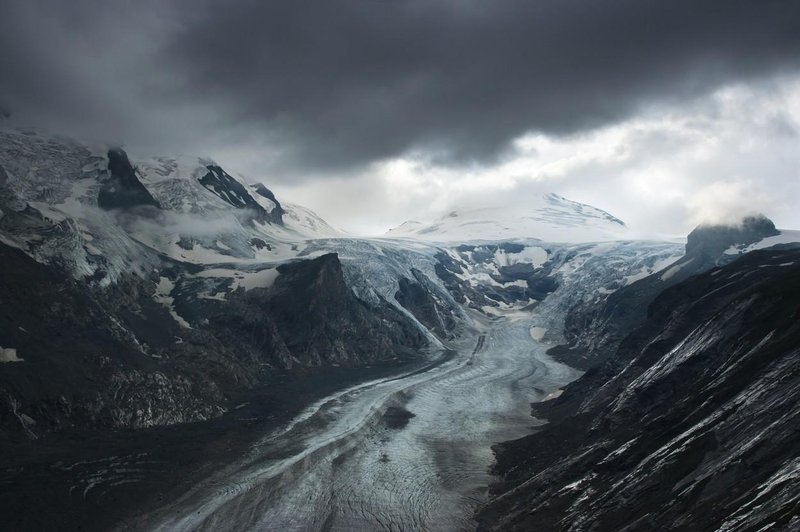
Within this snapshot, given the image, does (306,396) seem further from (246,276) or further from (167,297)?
(246,276)

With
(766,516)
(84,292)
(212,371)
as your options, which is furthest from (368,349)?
(766,516)

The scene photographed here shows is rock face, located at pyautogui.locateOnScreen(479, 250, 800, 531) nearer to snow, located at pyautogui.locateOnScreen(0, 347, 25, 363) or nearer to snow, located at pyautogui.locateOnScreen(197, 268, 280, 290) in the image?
snow, located at pyautogui.locateOnScreen(0, 347, 25, 363)

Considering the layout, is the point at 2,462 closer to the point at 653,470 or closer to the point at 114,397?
the point at 114,397

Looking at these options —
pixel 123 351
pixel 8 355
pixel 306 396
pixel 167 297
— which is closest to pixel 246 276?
pixel 167 297

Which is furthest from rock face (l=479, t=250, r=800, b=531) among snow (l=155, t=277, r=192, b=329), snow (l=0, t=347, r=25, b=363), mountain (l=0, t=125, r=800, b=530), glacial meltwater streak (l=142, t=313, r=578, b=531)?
snow (l=155, t=277, r=192, b=329)

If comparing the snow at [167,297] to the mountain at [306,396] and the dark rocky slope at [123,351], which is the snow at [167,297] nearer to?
the mountain at [306,396]

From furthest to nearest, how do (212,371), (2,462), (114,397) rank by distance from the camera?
1. (212,371)
2. (114,397)
3. (2,462)
